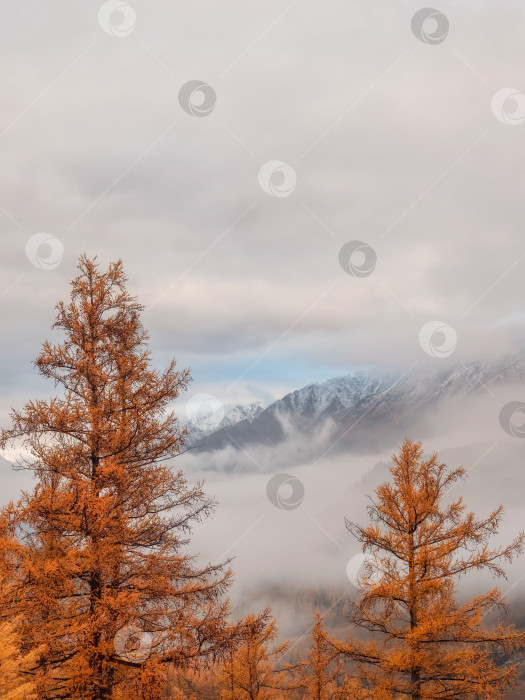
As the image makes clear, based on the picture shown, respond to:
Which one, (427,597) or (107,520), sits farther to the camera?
(427,597)

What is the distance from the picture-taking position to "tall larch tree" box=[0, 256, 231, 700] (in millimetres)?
10461

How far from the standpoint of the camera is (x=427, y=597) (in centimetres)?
1444

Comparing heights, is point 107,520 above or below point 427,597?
above

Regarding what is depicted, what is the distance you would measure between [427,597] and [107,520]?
901 centimetres

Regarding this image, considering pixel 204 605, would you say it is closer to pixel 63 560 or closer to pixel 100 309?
pixel 63 560

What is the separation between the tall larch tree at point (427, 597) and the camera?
1383 centimetres

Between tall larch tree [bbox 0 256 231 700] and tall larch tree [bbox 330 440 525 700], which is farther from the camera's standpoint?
tall larch tree [bbox 330 440 525 700]

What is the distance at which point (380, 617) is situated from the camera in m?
15.1

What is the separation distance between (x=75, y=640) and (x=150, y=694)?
1.82 meters

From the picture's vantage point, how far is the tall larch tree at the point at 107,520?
10.5 metres

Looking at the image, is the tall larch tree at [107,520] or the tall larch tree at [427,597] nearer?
the tall larch tree at [107,520]

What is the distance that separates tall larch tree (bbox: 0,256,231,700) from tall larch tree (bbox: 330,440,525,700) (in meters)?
5.18

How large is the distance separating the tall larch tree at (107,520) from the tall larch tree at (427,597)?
518cm

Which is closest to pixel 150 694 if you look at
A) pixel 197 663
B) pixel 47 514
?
pixel 197 663
